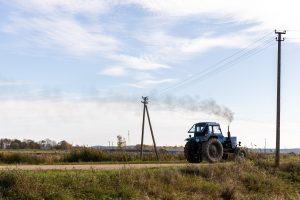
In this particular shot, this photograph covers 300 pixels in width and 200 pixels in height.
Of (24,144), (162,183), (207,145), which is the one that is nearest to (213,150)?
(207,145)

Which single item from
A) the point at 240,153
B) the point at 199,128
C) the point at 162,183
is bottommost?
the point at 162,183

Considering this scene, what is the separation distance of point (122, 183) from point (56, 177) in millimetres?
2635

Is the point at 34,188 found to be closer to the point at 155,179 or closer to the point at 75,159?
the point at 155,179

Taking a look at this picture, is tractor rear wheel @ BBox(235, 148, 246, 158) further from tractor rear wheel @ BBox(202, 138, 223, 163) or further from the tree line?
the tree line

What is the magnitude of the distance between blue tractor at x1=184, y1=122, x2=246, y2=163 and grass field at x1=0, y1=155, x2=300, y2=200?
2890 mm

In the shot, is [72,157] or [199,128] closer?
[199,128]

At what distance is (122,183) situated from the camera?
71.2 ft

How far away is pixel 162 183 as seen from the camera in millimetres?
23109

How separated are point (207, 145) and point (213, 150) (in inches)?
30.0

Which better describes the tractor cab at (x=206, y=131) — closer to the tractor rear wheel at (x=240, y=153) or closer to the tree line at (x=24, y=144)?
the tractor rear wheel at (x=240, y=153)

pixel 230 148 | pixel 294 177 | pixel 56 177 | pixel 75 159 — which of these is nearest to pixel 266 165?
pixel 294 177

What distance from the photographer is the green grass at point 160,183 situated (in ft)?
63.9

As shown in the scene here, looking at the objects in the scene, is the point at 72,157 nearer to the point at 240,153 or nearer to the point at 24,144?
the point at 240,153

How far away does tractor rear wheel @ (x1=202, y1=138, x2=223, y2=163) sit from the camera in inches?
1293
